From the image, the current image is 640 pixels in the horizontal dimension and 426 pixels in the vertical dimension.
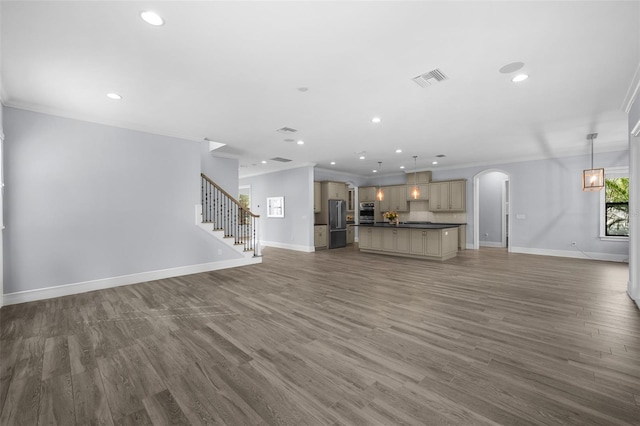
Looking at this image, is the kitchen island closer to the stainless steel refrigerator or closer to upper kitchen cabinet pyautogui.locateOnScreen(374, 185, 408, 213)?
the stainless steel refrigerator

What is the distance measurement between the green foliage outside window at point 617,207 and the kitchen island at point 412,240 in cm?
372

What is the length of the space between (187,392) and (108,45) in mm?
3208

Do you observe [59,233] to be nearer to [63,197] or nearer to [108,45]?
[63,197]

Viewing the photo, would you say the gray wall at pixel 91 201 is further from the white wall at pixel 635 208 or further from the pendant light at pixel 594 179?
the pendant light at pixel 594 179

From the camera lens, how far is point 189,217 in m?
5.68

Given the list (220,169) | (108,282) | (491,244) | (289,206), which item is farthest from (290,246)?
(491,244)

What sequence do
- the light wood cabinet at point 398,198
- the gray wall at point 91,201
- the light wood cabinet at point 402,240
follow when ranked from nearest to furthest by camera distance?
the gray wall at point 91,201 → the light wood cabinet at point 402,240 → the light wood cabinet at point 398,198

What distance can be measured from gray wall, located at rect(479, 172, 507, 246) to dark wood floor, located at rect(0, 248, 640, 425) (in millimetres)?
5693

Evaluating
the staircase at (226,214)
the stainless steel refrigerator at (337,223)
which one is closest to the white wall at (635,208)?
the staircase at (226,214)

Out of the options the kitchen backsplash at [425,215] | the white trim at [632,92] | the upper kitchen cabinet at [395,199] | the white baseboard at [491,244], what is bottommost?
the white baseboard at [491,244]

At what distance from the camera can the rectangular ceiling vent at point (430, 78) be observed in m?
3.14

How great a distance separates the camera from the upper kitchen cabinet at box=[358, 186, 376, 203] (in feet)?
36.2

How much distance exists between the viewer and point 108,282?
4.68 meters

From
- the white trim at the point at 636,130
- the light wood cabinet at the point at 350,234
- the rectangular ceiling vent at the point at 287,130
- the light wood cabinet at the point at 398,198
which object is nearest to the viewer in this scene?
the white trim at the point at 636,130
